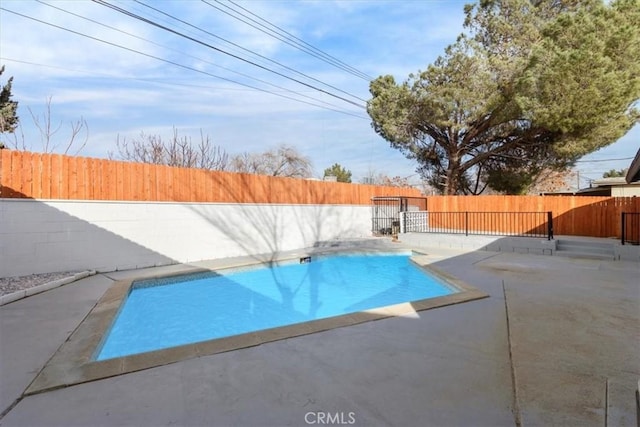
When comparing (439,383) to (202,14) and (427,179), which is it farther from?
(427,179)

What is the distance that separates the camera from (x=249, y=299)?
598 centimetres

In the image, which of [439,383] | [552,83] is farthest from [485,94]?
[439,383]

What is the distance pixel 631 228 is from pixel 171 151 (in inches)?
584

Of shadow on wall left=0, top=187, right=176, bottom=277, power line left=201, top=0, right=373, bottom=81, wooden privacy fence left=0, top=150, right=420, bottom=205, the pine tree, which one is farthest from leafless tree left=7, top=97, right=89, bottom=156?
power line left=201, top=0, right=373, bottom=81

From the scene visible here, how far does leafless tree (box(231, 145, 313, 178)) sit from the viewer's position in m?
21.3

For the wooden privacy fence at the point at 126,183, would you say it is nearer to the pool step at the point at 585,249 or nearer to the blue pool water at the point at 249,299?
the blue pool water at the point at 249,299

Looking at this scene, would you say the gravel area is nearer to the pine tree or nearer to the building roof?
the building roof

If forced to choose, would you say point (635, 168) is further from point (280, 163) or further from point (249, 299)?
point (280, 163)

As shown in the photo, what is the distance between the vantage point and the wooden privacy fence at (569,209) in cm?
1016

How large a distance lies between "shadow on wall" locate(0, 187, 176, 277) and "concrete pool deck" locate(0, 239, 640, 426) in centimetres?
231

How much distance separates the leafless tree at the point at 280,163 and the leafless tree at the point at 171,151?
7.06 m

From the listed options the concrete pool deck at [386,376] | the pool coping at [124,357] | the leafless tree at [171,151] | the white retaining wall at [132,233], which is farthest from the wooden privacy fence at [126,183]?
the leafless tree at [171,151]

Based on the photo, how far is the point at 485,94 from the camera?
44.3 feet

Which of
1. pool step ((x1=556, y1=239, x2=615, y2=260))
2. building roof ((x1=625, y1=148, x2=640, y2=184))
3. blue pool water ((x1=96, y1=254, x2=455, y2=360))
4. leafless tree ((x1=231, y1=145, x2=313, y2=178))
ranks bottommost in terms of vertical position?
blue pool water ((x1=96, y1=254, x2=455, y2=360))
